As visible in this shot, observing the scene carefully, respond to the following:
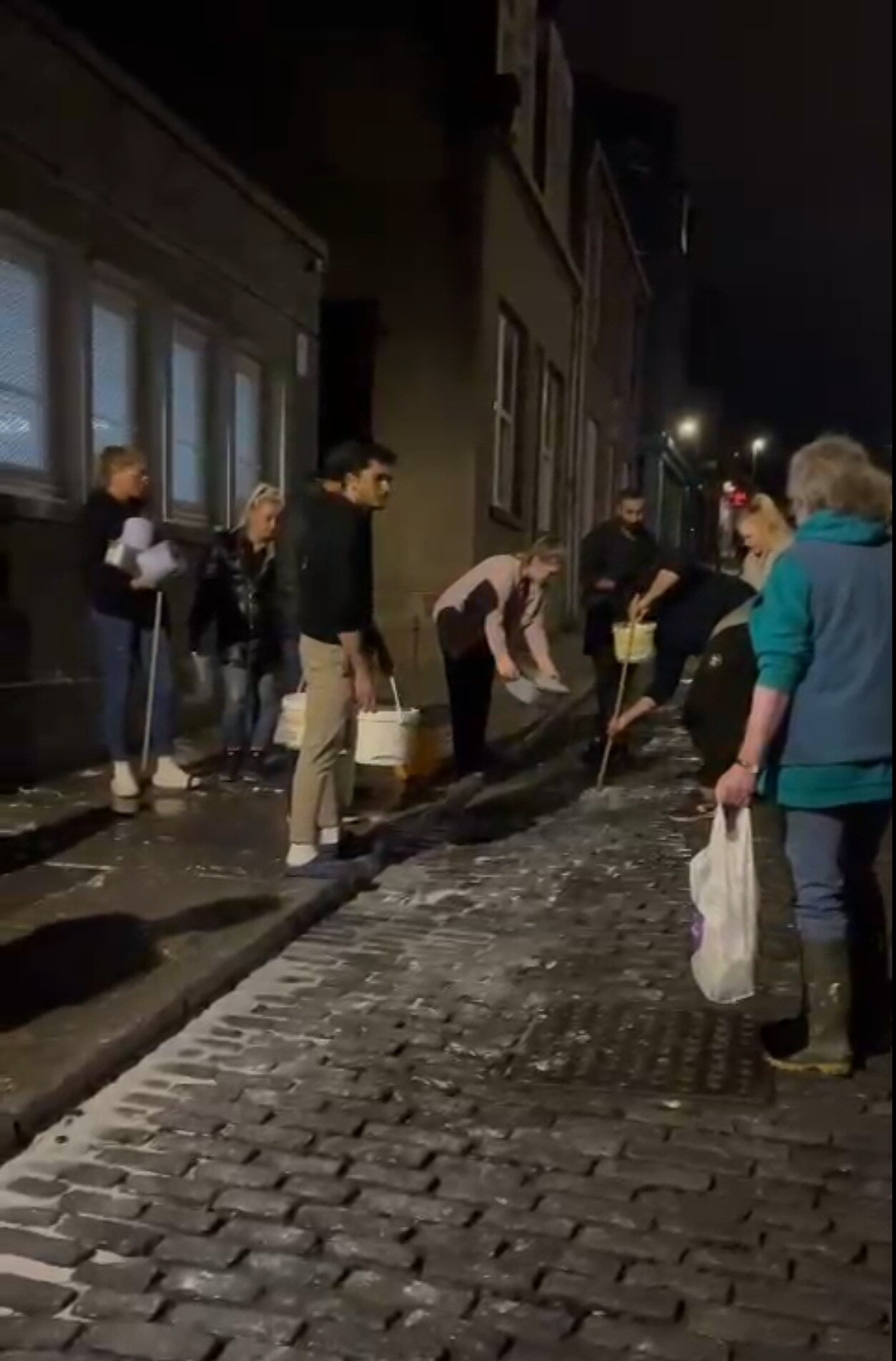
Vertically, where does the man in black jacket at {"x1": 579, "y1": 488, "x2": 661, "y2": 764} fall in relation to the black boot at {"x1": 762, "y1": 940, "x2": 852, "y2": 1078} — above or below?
above

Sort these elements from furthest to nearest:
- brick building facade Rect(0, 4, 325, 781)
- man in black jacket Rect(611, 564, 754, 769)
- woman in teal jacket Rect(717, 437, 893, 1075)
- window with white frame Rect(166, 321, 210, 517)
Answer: window with white frame Rect(166, 321, 210, 517), brick building facade Rect(0, 4, 325, 781), man in black jacket Rect(611, 564, 754, 769), woman in teal jacket Rect(717, 437, 893, 1075)

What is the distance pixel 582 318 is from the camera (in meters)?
20.5

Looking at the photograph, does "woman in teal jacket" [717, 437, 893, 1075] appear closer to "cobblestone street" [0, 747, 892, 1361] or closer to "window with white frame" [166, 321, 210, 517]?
"cobblestone street" [0, 747, 892, 1361]

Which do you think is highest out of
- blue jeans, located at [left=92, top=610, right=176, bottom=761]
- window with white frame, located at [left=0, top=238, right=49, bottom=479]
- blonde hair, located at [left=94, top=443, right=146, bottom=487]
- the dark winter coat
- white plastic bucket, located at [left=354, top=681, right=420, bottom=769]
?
window with white frame, located at [left=0, top=238, right=49, bottom=479]

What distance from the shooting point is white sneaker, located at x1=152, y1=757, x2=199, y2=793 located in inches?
310

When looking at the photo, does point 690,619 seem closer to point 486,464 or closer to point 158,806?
point 158,806

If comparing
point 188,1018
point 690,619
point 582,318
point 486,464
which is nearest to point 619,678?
point 690,619

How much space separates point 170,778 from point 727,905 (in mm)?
4205

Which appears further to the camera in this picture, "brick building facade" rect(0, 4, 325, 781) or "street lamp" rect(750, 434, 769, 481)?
"brick building facade" rect(0, 4, 325, 781)

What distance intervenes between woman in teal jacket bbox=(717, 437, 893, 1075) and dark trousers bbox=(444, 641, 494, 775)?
13.8 ft

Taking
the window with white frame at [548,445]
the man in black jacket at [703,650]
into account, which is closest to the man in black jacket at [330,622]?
the man in black jacket at [703,650]

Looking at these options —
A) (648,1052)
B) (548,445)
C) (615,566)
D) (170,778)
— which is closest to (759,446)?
(648,1052)

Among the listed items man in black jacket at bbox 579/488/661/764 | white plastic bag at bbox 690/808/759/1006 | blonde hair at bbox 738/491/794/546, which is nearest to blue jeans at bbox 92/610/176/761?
man in black jacket at bbox 579/488/661/764

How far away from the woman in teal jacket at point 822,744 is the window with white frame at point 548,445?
13.6m
